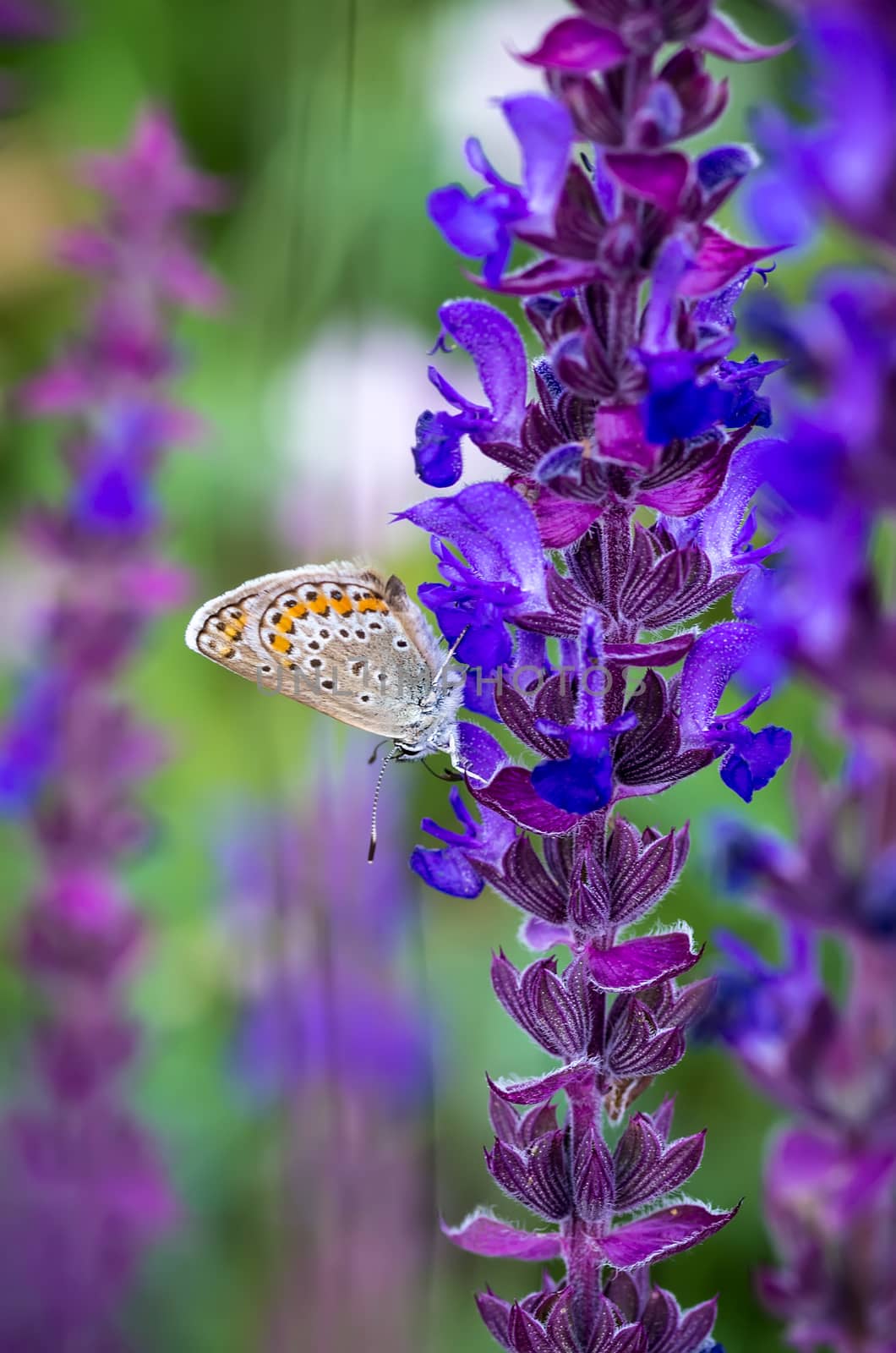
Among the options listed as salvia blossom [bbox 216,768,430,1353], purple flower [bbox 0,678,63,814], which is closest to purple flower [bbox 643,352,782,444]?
salvia blossom [bbox 216,768,430,1353]

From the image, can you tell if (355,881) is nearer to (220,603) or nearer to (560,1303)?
(220,603)

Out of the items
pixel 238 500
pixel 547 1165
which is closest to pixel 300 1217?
pixel 547 1165

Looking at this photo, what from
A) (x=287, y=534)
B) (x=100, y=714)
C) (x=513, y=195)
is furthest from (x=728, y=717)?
(x=100, y=714)

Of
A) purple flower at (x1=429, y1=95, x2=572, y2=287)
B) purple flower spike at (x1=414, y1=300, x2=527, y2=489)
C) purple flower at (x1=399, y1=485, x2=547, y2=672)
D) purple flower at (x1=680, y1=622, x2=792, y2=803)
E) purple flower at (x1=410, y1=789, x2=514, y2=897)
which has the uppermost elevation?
purple flower at (x1=429, y1=95, x2=572, y2=287)

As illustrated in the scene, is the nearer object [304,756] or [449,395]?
[449,395]

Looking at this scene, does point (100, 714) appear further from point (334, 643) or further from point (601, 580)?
point (601, 580)

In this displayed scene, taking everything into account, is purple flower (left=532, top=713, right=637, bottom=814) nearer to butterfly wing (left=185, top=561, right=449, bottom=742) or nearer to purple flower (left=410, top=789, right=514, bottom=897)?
purple flower (left=410, top=789, right=514, bottom=897)

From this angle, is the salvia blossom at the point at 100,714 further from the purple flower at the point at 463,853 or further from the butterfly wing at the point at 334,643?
the purple flower at the point at 463,853
